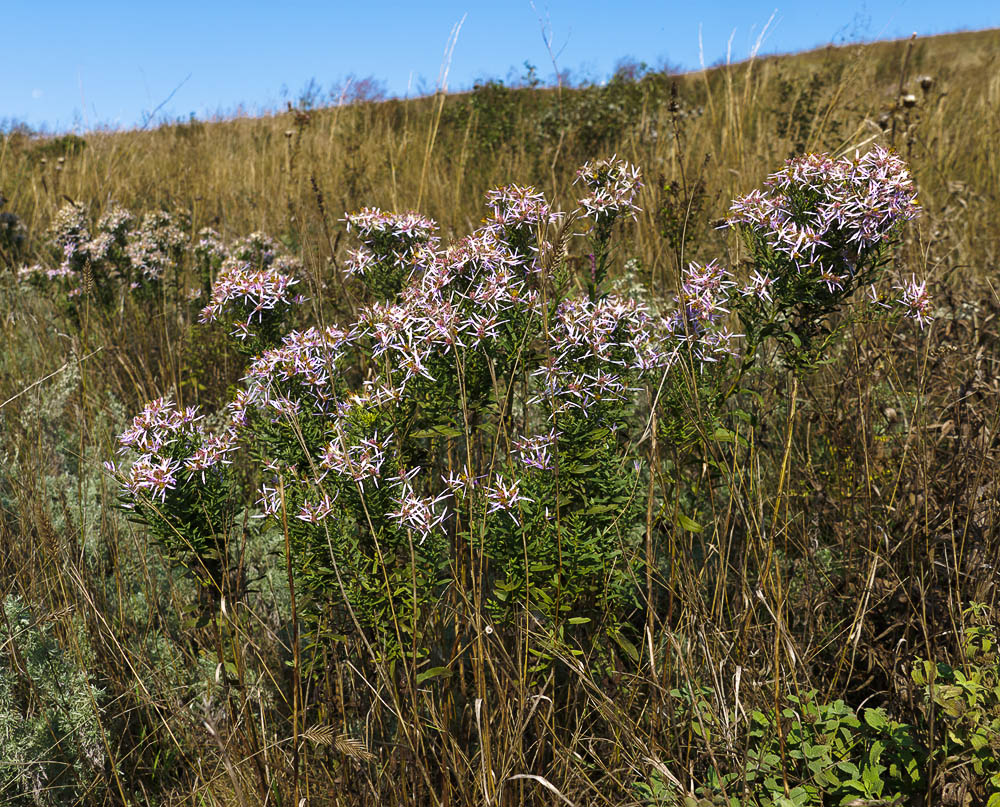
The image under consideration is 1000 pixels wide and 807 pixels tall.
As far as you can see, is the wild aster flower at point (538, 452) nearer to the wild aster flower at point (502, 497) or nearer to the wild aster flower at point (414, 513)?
the wild aster flower at point (502, 497)

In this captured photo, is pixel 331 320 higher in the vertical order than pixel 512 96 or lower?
lower

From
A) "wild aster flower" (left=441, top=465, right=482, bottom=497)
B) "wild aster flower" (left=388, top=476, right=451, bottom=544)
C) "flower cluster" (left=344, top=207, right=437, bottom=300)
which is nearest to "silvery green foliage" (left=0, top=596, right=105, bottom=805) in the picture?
"wild aster flower" (left=388, top=476, right=451, bottom=544)

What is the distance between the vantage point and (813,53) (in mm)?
28875

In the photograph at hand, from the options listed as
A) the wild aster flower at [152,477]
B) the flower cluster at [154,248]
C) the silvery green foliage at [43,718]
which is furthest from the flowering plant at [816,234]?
the flower cluster at [154,248]

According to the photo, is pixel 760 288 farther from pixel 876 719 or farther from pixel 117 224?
pixel 117 224

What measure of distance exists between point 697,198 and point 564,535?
2400mm

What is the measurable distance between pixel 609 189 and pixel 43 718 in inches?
84.1

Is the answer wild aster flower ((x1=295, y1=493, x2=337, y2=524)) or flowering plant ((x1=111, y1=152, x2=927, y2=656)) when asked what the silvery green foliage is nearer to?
flowering plant ((x1=111, y1=152, x2=927, y2=656))

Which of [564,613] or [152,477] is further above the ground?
[152,477]

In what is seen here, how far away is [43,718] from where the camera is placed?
6.15 ft

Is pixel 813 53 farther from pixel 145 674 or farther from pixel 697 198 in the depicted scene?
pixel 145 674

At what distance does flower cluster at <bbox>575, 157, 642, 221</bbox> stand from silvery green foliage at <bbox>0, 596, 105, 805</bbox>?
185 cm

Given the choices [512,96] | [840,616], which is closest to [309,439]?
[840,616]

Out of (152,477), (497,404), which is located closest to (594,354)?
(497,404)
